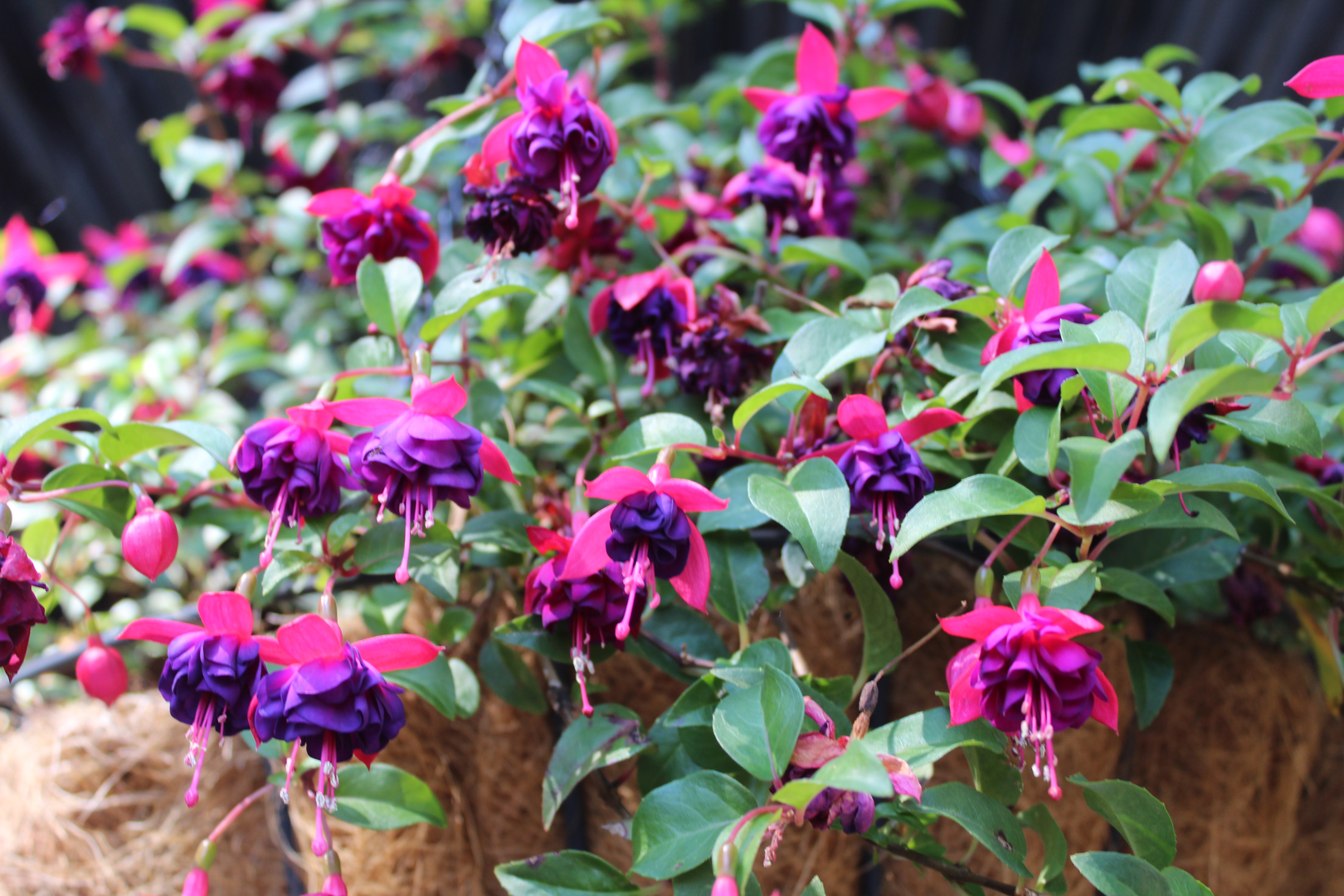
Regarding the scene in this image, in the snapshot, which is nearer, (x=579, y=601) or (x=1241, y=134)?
(x=579, y=601)

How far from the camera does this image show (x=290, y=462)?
0.49 m

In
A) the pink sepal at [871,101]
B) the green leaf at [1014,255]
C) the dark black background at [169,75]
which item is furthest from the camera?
the dark black background at [169,75]

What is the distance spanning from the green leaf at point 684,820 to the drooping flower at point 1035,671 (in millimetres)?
152

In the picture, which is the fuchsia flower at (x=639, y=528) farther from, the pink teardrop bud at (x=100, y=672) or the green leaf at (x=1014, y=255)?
the pink teardrop bud at (x=100, y=672)

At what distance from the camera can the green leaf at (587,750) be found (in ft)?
1.77

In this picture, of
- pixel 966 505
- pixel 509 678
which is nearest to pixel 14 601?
pixel 509 678

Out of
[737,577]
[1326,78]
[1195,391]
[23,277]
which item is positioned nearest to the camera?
[1195,391]

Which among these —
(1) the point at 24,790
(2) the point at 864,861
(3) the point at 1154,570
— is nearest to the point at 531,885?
(2) the point at 864,861

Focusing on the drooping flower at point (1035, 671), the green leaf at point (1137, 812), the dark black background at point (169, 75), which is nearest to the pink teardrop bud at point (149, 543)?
the drooping flower at point (1035, 671)

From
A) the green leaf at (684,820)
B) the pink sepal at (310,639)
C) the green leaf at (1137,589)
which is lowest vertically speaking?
the green leaf at (684,820)

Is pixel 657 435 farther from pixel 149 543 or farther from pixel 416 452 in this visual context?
pixel 149 543

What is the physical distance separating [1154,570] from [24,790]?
3.36 ft

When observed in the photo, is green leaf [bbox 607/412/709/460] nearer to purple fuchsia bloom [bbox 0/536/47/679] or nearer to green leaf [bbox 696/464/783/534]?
green leaf [bbox 696/464/783/534]

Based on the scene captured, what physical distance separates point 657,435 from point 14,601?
0.38 metres
